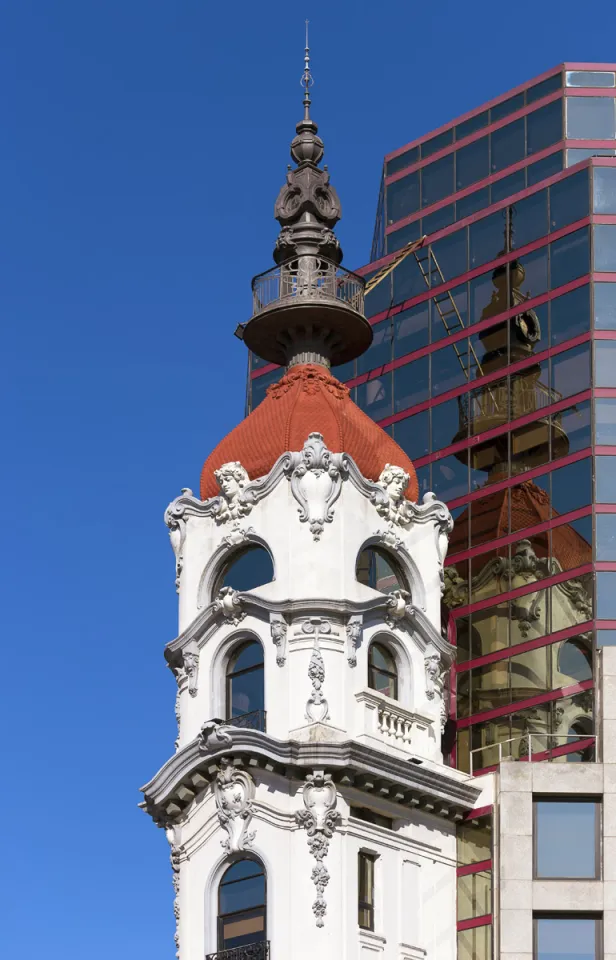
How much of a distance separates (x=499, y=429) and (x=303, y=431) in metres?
10.3

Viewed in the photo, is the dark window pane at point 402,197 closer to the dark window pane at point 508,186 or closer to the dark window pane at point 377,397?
the dark window pane at point 508,186

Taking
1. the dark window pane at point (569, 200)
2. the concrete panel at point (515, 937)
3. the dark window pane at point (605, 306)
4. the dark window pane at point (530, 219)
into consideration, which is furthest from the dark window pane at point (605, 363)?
the concrete panel at point (515, 937)

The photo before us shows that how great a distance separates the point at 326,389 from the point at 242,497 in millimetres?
4836

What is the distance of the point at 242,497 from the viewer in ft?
214

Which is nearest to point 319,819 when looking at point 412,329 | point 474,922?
point 474,922

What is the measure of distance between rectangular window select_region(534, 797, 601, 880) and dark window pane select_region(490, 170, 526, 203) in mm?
25465

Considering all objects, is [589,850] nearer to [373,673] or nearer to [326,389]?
[373,673]

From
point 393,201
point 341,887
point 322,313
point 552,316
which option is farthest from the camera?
point 393,201

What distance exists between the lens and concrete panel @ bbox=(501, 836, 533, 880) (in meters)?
63.6

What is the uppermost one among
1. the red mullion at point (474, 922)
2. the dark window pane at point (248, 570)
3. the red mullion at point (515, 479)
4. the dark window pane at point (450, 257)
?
the dark window pane at point (450, 257)

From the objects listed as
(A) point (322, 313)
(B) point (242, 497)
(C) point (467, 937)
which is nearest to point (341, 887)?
(C) point (467, 937)

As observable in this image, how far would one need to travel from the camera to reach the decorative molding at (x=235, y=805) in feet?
202

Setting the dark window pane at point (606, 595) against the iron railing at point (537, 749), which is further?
the dark window pane at point (606, 595)

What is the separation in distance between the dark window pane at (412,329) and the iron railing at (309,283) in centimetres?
840
